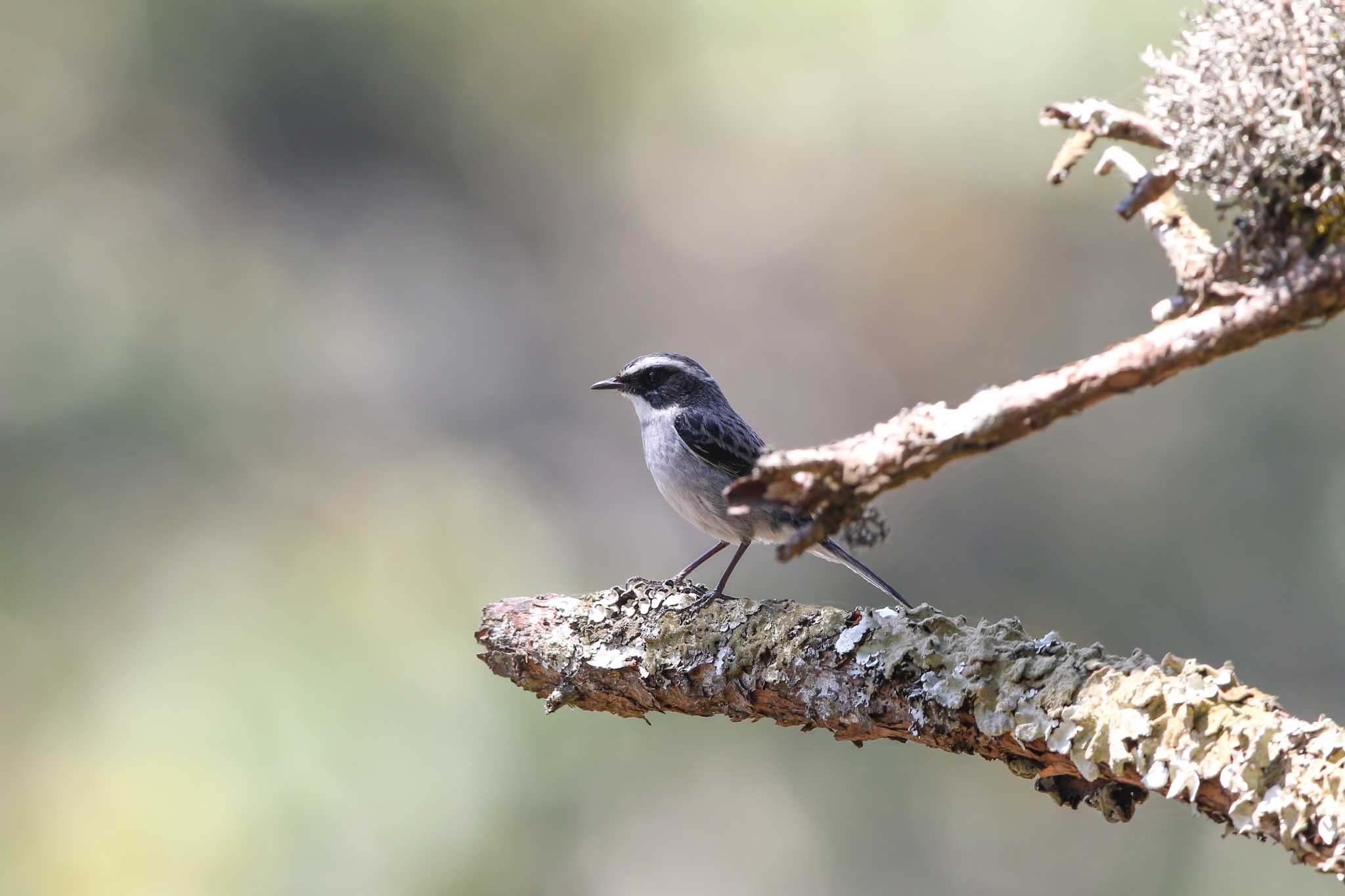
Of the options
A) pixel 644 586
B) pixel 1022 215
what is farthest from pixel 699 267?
pixel 644 586

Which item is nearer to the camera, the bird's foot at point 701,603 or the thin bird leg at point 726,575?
the bird's foot at point 701,603

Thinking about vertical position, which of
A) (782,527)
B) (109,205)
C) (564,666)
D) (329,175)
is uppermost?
(329,175)

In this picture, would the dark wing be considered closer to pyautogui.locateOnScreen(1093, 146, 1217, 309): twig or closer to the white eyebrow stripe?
the white eyebrow stripe

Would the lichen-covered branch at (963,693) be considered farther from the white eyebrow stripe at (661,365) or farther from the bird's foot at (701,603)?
the white eyebrow stripe at (661,365)

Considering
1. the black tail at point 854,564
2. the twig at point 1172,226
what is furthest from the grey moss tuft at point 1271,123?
the black tail at point 854,564

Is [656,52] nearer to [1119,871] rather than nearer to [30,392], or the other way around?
[30,392]

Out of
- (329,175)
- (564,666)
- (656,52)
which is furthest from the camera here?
(329,175)

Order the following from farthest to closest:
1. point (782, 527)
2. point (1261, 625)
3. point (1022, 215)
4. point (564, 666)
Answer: point (1022, 215) → point (1261, 625) → point (782, 527) → point (564, 666)
